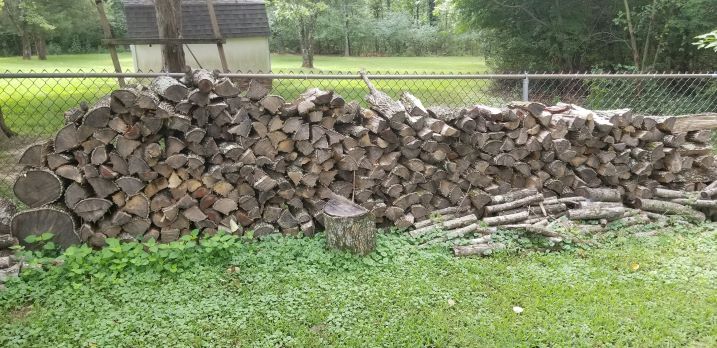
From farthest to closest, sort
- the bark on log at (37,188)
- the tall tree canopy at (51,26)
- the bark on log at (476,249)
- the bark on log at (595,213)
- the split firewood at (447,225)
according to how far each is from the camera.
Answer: the tall tree canopy at (51,26) → the bark on log at (595,213) → the split firewood at (447,225) → the bark on log at (476,249) → the bark on log at (37,188)

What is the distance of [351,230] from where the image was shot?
173 inches

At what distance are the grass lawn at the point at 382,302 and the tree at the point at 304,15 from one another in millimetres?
20840

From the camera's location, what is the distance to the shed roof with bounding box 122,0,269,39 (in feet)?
51.2

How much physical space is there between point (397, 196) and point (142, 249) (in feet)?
7.82

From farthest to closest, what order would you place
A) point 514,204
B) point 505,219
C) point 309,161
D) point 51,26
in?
point 51,26 → point 514,204 → point 505,219 → point 309,161

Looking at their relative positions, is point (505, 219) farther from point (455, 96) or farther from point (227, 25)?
point (227, 25)

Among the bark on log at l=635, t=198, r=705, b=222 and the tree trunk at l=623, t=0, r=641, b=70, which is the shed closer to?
the tree trunk at l=623, t=0, r=641, b=70

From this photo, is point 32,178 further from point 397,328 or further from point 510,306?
point 510,306

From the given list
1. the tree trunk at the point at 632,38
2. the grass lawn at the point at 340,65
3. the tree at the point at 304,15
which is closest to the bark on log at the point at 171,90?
the tree trunk at the point at 632,38

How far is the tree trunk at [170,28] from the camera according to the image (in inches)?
309

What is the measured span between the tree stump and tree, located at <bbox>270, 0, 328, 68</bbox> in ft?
67.8

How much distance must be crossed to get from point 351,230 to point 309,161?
2.91 feet

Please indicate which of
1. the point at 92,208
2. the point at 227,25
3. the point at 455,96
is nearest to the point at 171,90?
the point at 92,208

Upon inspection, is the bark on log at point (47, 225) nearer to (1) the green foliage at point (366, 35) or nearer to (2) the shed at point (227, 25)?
(2) the shed at point (227, 25)
